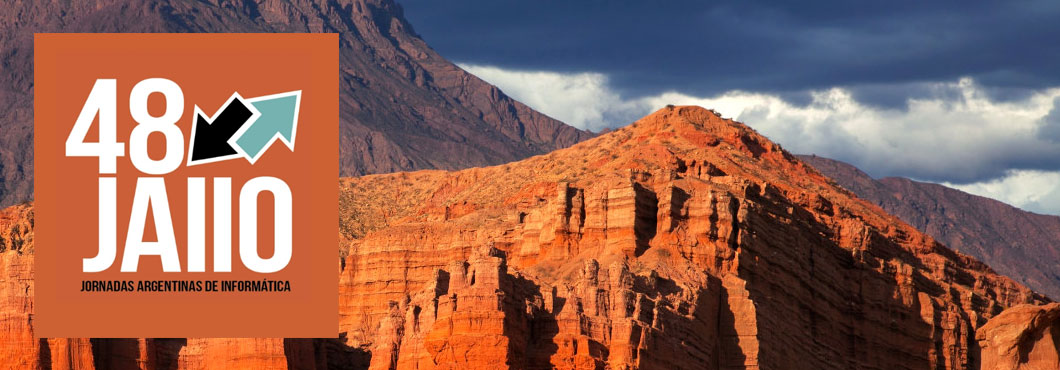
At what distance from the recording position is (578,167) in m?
149

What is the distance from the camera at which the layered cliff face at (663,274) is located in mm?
91500

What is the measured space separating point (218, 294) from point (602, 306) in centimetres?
1661

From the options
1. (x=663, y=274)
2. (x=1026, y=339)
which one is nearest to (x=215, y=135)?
(x=663, y=274)

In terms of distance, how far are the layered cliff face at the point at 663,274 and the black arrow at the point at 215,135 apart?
13380mm

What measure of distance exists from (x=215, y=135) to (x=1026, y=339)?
113ft

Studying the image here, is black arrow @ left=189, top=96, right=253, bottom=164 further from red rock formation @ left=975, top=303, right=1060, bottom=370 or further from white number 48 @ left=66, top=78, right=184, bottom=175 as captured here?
red rock formation @ left=975, top=303, right=1060, bottom=370

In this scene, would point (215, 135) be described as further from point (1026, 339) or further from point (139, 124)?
point (1026, 339)

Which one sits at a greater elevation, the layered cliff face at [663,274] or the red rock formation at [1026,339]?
the layered cliff face at [663,274]

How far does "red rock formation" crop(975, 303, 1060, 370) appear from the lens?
58.4m

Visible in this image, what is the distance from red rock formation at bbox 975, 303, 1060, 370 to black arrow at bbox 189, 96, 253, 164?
3334cm

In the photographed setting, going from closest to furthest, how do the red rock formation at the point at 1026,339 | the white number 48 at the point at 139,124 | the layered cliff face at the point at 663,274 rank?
the red rock formation at the point at 1026,339
the white number 48 at the point at 139,124
the layered cliff face at the point at 663,274

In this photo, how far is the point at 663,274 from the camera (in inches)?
4028

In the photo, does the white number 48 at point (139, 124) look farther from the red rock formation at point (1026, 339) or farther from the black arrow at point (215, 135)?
the red rock formation at point (1026, 339)

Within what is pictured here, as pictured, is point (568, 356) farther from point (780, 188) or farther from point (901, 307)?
point (780, 188)
